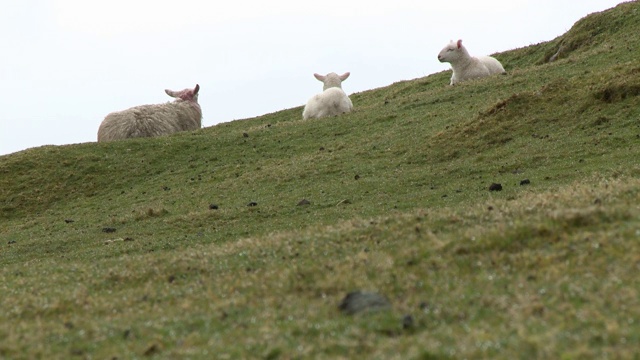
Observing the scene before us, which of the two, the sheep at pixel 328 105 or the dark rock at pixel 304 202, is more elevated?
the sheep at pixel 328 105

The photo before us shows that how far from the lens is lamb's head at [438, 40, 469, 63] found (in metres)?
42.6

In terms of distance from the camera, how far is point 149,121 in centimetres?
4122

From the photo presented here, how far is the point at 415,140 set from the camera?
29562 mm

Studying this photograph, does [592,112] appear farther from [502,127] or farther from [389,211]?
[389,211]

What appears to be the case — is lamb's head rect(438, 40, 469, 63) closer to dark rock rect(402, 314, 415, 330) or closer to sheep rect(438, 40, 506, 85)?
sheep rect(438, 40, 506, 85)

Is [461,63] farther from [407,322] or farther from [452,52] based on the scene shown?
[407,322]

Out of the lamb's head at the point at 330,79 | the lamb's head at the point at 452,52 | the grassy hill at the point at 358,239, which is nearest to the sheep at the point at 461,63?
the lamb's head at the point at 452,52

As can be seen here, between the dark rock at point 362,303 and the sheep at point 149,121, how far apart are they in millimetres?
32041

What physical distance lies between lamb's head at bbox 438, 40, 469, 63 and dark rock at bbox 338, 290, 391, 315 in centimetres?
3398

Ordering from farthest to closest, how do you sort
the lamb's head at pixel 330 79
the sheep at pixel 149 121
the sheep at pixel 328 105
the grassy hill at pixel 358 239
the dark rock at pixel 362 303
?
the lamb's head at pixel 330 79 < the sheep at pixel 149 121 < the sheep at pixel 328 105 < the dark rock at pixel 362 303 < the grassy hill at pixel 358 239

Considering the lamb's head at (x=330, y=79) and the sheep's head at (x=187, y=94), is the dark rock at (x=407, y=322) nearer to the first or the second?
the lamb's head at (x=330, y=79)

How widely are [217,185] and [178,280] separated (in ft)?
52.1

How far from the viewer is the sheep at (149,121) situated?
40.7m

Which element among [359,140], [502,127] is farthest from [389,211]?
[359,140]
